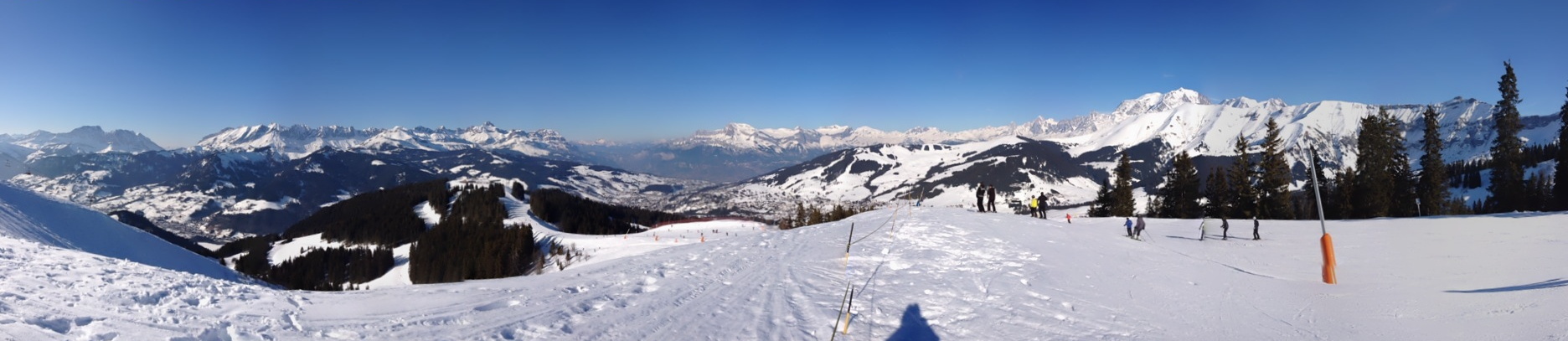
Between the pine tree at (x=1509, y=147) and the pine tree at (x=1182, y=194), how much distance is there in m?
20.2

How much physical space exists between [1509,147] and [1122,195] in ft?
86.6

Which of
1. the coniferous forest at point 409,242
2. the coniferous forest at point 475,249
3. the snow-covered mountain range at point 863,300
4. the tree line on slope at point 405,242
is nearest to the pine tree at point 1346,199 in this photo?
the snow-covered mountain range at point 863,300

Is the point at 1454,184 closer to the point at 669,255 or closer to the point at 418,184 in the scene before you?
the point at 669,255

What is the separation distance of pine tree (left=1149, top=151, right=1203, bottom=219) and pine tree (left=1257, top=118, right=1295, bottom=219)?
7.54 meters

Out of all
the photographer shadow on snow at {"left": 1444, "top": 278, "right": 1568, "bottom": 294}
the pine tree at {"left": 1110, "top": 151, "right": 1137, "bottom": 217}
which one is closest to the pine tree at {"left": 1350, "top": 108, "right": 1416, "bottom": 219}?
the pine tree at {"left": 1110, "top": 151, "right": 1137, "bottom": 217}

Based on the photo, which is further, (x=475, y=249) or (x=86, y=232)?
(x=475, y=249)

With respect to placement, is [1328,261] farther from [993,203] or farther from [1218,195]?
[1218,195]

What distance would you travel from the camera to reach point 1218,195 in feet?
184

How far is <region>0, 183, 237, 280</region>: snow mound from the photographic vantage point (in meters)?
17.4

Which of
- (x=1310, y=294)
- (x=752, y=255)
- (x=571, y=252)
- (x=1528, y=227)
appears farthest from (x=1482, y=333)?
(x=571, y=252)

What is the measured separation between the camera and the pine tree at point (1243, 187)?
52.0m

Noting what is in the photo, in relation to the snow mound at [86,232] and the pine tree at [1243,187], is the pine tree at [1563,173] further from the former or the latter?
the snow mound at [86,232]

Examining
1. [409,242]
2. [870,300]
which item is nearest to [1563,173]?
[870,300]

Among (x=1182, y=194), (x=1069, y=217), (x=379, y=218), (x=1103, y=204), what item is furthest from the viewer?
(x=379, y=218)
